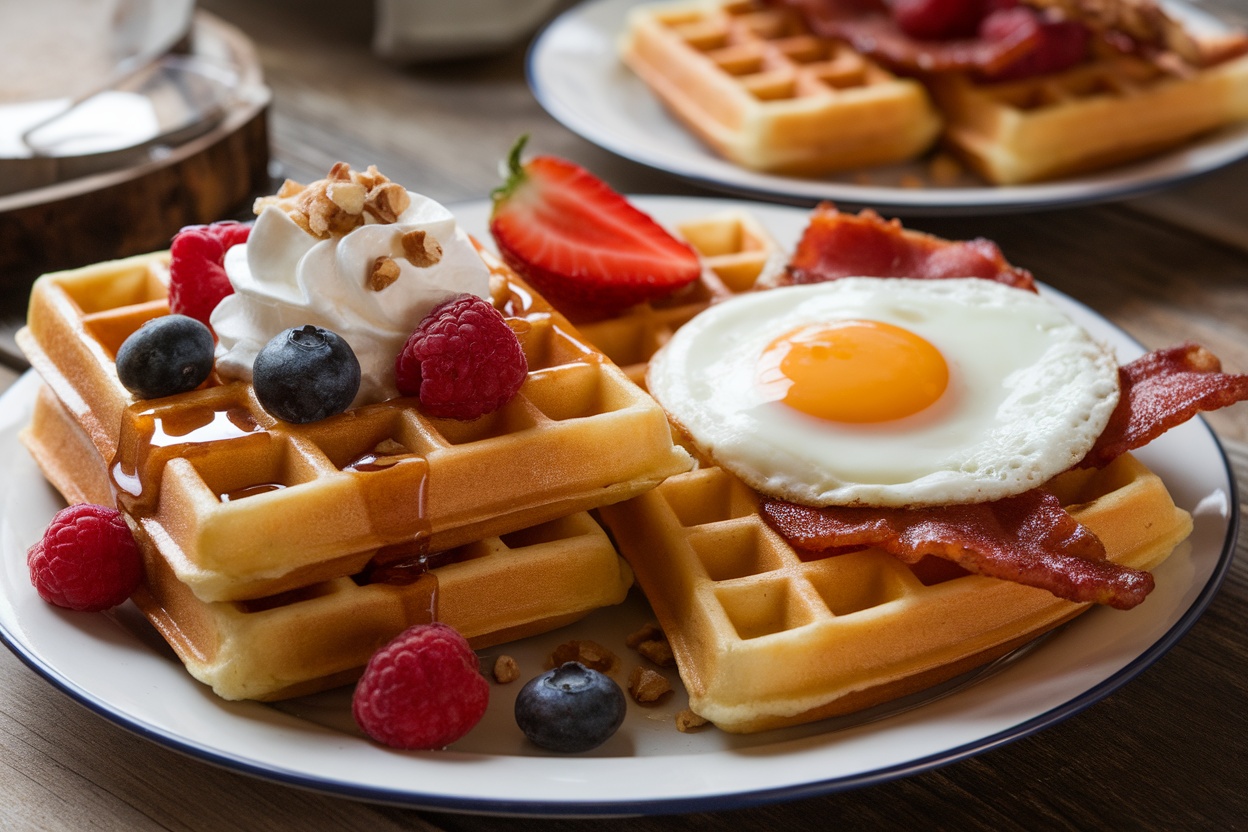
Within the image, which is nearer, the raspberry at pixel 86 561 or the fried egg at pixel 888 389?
the raspberry at pixel 86 561

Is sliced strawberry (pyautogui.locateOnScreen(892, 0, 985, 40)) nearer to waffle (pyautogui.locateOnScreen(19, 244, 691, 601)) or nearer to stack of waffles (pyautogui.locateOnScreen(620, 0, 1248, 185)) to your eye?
stack of waffles (pyautogui.locateOnScreen(620, 0, 1248, 185))

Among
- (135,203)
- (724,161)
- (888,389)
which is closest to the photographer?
(888,389)

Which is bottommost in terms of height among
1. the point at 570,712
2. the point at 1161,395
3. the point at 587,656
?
the point at 587,656

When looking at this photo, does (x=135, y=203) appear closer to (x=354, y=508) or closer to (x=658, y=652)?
(x=354, y=508)

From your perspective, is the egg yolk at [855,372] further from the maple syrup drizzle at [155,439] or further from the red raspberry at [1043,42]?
the red raspberry at [1043,42]

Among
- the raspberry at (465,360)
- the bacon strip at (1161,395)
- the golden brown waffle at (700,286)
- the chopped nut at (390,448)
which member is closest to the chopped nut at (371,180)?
the raspberry at (465,360)

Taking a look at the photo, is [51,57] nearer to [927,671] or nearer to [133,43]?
[133,43]

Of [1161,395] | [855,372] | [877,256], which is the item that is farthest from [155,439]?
[1161,395]
